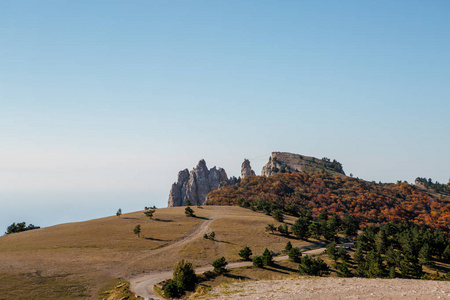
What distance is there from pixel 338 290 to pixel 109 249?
59.5m

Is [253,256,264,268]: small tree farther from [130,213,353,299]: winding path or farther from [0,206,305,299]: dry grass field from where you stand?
[0,206,305,299]: dry grass field

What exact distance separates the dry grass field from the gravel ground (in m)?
29.5

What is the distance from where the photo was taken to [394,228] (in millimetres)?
102312

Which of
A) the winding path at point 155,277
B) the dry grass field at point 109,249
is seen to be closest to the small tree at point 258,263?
the winding path at point 155,277

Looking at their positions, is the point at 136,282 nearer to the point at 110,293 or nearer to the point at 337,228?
the point at 110,293

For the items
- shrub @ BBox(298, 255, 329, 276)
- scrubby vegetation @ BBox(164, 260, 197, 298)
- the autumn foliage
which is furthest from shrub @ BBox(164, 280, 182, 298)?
the autumn foliage

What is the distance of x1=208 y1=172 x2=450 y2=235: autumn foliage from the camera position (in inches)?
5924

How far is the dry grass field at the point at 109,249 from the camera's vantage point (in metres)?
49.9

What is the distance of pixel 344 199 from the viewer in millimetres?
168125

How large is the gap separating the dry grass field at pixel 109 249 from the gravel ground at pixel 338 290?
29.5 meters

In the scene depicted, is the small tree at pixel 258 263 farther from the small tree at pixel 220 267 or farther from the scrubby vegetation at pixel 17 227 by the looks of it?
the scrubby vegetation at pixel 17 227

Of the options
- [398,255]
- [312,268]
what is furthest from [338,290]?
[398,255]

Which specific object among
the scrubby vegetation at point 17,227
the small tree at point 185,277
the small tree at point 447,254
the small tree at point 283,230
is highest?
the scrubby vegetation at point 17,227

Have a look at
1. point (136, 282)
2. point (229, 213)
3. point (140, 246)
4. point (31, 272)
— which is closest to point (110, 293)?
point (136, 282)
